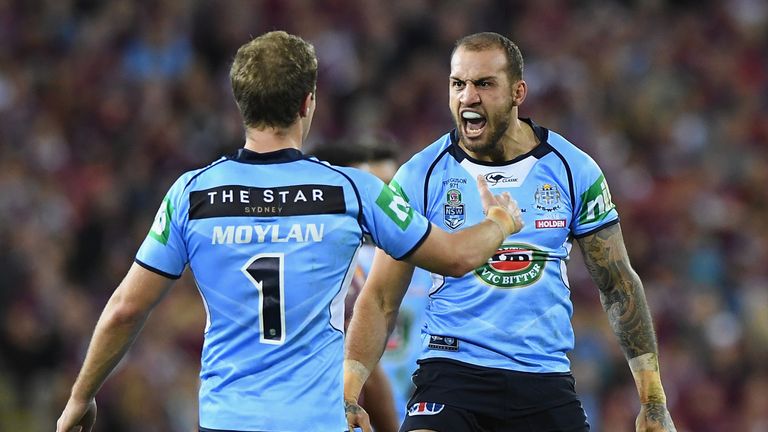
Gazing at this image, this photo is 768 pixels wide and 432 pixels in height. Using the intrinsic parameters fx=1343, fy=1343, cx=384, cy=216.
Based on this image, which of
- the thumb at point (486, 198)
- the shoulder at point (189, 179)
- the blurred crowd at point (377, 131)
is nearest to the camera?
the shoulder at point (189, 179)

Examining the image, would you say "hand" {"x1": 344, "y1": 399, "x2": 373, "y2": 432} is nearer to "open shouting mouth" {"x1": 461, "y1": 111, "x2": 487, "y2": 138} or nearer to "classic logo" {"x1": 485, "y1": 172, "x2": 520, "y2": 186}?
"classic logo" {"x1": 485, "y1": 172, "x2": 520, "y2": 186}

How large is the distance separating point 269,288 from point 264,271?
0.19ft

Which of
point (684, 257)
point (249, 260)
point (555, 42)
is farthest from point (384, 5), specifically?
point (249, 260)

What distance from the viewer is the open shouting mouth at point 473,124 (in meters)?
5.65

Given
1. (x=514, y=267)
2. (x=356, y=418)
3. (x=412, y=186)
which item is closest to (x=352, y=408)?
(x=356, y=418)

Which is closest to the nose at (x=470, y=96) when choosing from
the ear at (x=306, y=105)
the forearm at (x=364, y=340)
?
the forearm at (x=364, y=340)

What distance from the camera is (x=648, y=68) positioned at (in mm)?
15844

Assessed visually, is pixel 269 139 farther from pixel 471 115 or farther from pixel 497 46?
pixel 497 46

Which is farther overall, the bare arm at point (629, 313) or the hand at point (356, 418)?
the bare arm at point (629, 313)

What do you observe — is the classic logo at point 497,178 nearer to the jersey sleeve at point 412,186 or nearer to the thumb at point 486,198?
the jersey sleeve at point 412,186

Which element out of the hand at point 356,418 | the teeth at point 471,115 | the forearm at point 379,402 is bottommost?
the forearm at point 379,402

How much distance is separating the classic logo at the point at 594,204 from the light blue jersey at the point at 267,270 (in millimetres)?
1381

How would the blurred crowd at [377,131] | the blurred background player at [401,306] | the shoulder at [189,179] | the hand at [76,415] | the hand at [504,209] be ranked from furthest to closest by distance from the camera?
1. the blurred crowd at [377,131]
2. the blurred background player at [401,306]
3. the hand at [504,209]
4. the hand at [76,415]
5. the shoulder at [189,179]

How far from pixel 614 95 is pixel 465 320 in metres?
10.3
